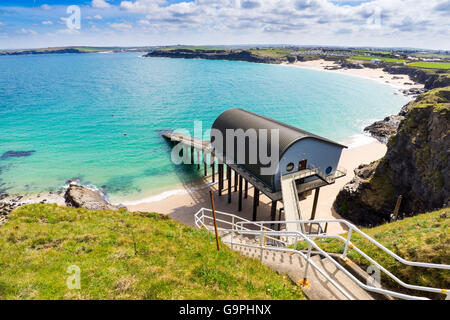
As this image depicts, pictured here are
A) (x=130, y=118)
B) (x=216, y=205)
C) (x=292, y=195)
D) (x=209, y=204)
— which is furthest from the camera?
(x=130, y=118)

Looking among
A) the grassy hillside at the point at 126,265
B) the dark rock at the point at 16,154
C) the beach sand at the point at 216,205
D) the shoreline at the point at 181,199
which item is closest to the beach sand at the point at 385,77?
the shoreline at the point at 181,199

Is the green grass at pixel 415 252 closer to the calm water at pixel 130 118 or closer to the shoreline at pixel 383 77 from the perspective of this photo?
the calm water at pixel 130 118

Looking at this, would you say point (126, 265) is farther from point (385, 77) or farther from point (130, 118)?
point (385, 77)

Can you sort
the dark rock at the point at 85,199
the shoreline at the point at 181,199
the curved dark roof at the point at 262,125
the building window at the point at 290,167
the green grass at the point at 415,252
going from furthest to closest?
the shoreline at the point at 181,199, the dark rock at the point at 85,199, the building window at the point at 290,167, the curved dark roof at the point at 262,125, the green grass at the point at 415,252

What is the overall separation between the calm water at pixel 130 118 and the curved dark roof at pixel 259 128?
12336 mm

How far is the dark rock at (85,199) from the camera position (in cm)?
2630

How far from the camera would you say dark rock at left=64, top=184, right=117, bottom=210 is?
26.3 meters

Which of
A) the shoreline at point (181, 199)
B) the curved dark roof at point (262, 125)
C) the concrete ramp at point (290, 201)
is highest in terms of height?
the curved dark roof at point (262, 125)

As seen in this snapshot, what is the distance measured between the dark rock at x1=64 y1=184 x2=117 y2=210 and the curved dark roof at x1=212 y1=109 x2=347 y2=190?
15.7 meters

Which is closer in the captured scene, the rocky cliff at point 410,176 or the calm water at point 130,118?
the rocky cliff at point 410,176

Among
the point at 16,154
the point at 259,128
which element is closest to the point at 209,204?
the point at 259,128

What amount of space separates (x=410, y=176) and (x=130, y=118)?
2489 inches

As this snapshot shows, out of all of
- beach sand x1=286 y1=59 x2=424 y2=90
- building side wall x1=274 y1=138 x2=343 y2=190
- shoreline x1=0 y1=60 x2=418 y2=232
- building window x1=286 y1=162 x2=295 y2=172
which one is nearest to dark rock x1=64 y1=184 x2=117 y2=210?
shoreline x1=0 y1=60 x2=418 y2=232

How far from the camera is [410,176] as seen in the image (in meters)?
21.9
